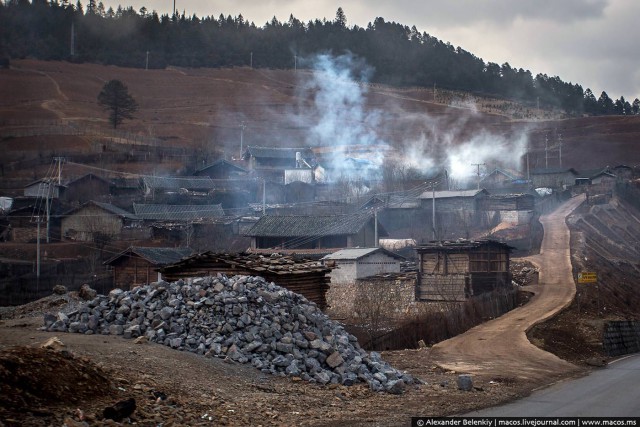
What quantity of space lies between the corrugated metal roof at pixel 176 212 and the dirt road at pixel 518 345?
25185 millimetres

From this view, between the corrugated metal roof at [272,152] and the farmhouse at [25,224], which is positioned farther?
the corrugated metal roof at [272,152]

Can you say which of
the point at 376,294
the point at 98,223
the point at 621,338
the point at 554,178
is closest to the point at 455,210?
the point at 554,178

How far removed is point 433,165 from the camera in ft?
282

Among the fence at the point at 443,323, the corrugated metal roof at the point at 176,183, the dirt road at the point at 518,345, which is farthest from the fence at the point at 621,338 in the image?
the corrugated metal roof at the point at 176,183

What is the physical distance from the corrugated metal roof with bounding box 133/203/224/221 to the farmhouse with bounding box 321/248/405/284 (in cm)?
1707

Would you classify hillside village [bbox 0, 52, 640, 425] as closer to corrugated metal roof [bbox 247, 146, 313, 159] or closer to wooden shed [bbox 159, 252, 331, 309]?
wooden shed [bbox 159, 252, 331, 309]

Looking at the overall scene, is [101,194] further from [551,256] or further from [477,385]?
[477,385]

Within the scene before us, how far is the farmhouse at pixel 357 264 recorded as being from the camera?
125 feet

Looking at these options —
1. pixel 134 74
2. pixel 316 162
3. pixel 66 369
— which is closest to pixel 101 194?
pixel 316 162

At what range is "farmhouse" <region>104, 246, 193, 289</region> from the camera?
1471 inches

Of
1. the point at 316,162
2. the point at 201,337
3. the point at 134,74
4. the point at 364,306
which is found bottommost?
the point at 364,306

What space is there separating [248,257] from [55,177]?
48.2 metres

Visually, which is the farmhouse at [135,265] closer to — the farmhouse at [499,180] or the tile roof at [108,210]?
the tile roof at [108,210]

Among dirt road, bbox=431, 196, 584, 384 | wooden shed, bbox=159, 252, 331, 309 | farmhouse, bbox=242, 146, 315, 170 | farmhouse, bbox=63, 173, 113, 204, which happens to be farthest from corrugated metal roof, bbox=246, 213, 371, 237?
farmhouse, bbox=242, 146, 315, 170
